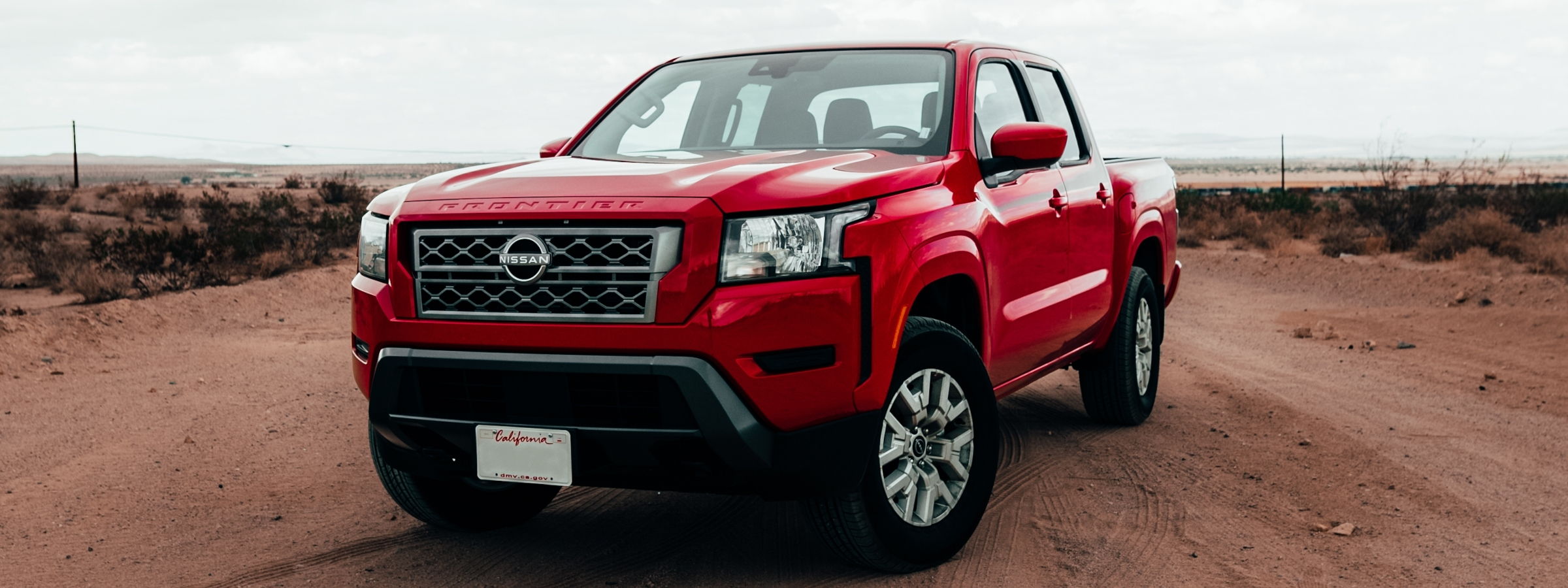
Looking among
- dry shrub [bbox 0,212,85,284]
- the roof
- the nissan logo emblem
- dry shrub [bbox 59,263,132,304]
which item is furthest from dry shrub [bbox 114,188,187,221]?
the nissan logo emblem

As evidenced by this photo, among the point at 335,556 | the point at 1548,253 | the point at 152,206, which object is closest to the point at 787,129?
the point at 335,556

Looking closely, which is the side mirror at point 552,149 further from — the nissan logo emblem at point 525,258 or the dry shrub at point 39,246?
the dry shrub at point 39,246

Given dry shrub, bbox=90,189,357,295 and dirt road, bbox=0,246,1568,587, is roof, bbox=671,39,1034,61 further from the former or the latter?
dry shrub, bbox=90,189,357,295

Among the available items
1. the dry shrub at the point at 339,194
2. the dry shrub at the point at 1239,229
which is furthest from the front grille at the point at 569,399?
the dry shrub at the point at 339,194

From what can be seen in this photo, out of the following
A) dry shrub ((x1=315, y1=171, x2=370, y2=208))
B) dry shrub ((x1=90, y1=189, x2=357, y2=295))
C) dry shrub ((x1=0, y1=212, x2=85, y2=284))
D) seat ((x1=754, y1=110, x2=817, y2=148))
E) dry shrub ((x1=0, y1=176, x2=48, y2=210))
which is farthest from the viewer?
dry shrub ((x1=315, y1=171, x2=370, y2=208))

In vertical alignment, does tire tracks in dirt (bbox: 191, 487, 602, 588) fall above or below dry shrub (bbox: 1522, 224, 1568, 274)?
below

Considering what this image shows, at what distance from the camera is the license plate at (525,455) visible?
3.38m

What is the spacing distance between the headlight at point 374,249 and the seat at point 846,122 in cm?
167

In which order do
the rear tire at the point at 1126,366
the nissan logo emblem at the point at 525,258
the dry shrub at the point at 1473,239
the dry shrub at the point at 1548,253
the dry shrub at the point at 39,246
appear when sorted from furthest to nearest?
the dry shrub at the point at 1473,239 < the dry shrub at the point at 39,246 < the dry shrub at the point at 1548,253 < the rear tire at the point at 1126,366 < the nissan logo emblem at the point at 525,258

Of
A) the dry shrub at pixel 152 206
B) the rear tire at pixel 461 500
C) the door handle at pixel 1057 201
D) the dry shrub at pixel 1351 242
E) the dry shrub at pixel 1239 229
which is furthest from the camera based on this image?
the dry shrub at pixel 152 206

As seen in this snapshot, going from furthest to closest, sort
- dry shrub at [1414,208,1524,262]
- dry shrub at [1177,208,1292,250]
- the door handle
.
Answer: dry shrub at [1177,208,1292,250], dry shrub at [1414,208,1524,262], the door handle

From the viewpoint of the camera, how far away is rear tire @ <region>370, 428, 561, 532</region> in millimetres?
4320

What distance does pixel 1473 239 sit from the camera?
17.7 meters

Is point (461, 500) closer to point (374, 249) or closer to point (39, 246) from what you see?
point (374, 249)
